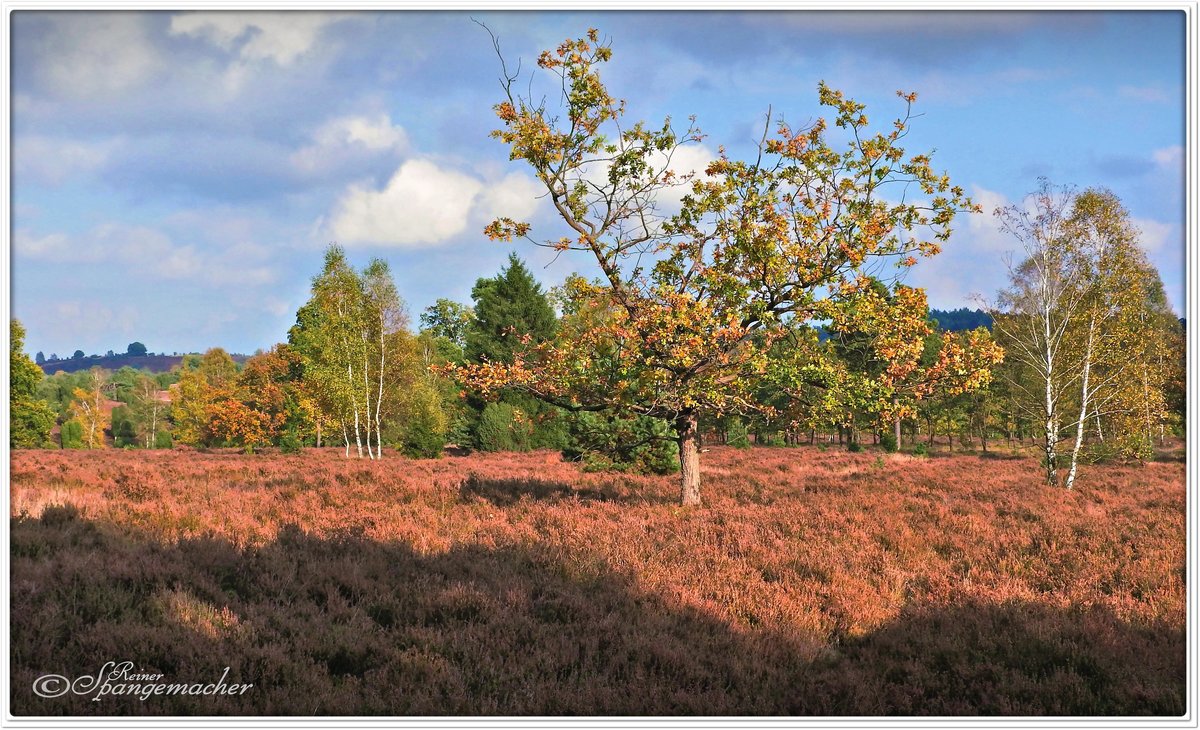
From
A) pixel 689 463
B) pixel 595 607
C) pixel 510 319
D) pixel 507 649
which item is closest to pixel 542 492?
pixel 689 463

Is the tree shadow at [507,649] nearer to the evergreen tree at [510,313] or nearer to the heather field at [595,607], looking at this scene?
the heather field at [595,607]

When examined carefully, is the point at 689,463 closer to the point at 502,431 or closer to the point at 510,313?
the point at 502,431

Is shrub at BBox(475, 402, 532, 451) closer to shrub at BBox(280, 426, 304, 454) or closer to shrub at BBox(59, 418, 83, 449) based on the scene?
shrub at BBox(280, 426, 304, 454)

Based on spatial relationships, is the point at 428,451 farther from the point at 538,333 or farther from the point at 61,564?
the point at 61,564

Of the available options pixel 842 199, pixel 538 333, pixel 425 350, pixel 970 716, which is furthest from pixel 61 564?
pixel 425 350

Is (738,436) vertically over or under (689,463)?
under

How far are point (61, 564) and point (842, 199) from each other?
428 inches

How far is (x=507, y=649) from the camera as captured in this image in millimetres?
5500

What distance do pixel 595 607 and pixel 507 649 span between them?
124 cm

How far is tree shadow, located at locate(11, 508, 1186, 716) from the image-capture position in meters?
4.80

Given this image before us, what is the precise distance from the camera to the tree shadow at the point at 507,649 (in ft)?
15.7

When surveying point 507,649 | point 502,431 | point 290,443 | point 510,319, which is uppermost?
point 510,319

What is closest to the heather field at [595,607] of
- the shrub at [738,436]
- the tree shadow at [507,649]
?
the tree shadow at [507,649]

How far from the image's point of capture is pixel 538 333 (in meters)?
39.5
